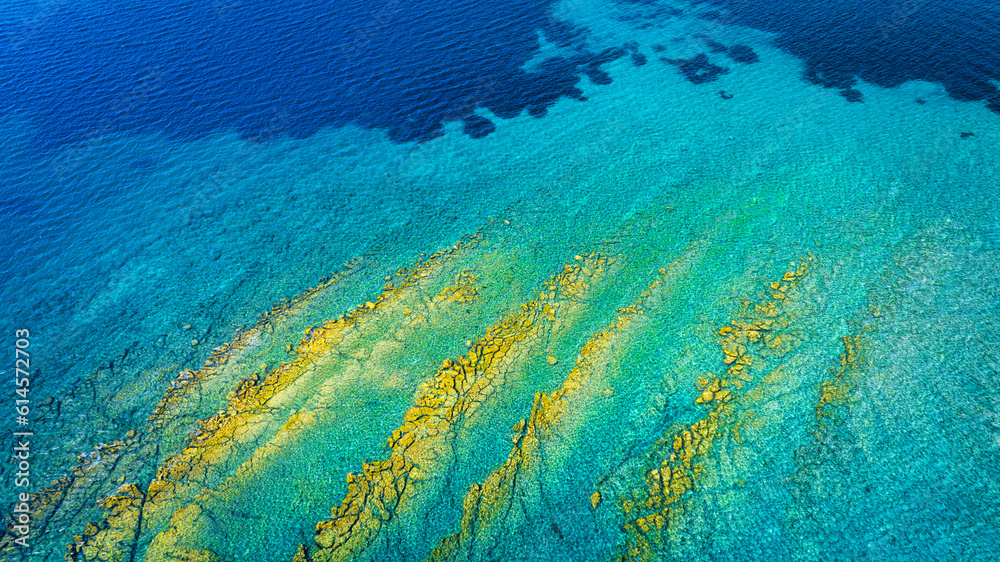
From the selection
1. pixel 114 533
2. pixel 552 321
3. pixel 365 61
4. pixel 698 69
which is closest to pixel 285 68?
pixel 365 61

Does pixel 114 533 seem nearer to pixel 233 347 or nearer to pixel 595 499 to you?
pixel 233 347

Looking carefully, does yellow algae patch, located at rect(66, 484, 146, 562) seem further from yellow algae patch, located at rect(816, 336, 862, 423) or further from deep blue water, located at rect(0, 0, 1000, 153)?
deep blue water, located at rect(0, 0, 1000, 153)

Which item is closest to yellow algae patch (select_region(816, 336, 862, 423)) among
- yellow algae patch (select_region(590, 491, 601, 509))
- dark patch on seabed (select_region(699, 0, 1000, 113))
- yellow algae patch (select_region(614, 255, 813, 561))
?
yellow algae patch (select_region(614, 255, 813, 561))

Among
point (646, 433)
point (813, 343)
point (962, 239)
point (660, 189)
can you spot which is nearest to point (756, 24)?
point (660, 189)

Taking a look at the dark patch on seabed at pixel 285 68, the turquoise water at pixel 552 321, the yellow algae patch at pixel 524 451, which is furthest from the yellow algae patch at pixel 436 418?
the dark patch on seabed at pixel 285 68

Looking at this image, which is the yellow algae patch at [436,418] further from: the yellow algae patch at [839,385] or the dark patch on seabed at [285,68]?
the dark patch on seabed at [285,68]
